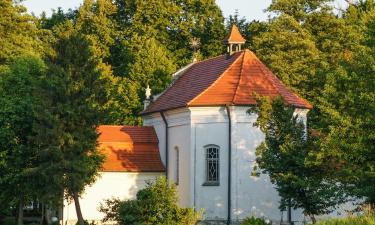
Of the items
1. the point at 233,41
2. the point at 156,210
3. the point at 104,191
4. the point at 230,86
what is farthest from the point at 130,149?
the point at 156,210

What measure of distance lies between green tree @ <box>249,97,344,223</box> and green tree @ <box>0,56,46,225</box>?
12.7 meters

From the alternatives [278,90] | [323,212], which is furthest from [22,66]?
[323,212]

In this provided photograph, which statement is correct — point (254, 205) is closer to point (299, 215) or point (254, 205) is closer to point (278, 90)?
point (299, 215)

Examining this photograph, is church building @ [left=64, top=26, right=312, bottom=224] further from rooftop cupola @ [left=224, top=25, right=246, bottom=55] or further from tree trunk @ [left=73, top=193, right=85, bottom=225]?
tree trunk @ [left=73, top=193, right=85, bottom=225]

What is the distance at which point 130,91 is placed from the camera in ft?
196

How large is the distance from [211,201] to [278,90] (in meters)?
6.26

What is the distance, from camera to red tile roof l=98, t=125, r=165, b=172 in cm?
4250

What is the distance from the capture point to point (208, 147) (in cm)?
3944

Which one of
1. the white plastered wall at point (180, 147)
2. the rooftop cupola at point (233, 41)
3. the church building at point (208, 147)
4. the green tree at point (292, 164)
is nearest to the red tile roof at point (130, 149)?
the church building at point (208, 147)

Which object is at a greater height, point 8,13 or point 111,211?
point 8,13

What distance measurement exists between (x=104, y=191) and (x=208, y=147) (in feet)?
21.1

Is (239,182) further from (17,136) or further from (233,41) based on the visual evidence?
(17,136)

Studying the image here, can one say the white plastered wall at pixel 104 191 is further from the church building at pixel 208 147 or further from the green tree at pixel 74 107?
the green tree at pixel 74 107

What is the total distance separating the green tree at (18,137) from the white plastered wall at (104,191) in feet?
7.52
